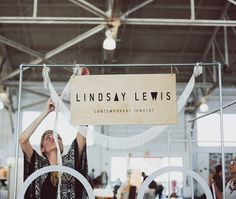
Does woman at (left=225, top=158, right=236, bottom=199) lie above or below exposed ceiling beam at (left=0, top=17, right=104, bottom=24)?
below

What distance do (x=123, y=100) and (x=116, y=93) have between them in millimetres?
74

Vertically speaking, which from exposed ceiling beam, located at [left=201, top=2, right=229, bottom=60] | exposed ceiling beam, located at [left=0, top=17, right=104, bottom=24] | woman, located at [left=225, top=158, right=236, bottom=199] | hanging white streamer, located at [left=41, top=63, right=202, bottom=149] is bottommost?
woman, located at [left=225, top=158, right=236, bottom=199]

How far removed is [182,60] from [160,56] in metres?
0.75

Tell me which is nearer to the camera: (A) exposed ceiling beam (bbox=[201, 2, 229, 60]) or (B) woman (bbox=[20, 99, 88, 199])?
(B) woman (bbox=[20, 99, 88, 199])

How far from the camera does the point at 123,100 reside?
3.04 metres

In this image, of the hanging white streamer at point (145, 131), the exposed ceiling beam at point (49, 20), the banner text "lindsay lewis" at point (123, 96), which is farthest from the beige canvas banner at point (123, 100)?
the exposed ceiling beam at point (49, 20)

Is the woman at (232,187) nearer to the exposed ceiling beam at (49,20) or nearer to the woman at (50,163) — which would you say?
the woman at (50,163)

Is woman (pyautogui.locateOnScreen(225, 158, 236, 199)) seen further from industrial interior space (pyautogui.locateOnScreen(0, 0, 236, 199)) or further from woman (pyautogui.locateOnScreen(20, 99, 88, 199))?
woman (pyautogui.locateOnScreen(20, 99, 88, 199))

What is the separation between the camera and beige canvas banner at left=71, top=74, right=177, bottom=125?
3.01 meters

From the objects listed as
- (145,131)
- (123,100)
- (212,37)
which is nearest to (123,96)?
(123,100)

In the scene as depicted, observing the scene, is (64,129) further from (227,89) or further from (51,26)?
(227,89)

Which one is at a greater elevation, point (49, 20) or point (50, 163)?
point (49, 20)

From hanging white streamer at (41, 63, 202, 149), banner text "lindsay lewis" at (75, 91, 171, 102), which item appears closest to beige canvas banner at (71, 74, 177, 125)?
banner text "lindsay lewis" at (75, 91, 171, 102)

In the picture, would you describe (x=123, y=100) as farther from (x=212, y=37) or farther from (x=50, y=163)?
(x=212, y=37)
